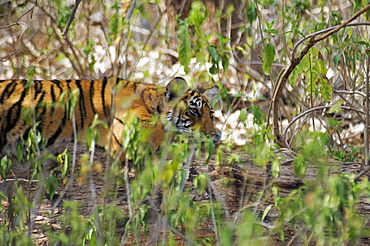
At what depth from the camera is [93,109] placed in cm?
491

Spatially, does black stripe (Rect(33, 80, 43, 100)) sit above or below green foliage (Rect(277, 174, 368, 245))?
above

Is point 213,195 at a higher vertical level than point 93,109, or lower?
lower

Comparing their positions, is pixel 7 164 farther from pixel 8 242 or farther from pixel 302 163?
pixel 302 163

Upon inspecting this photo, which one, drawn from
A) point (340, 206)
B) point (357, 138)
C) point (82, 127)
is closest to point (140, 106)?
point (82, 127)

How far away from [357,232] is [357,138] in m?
4.72

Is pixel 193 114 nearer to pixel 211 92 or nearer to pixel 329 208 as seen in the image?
pixel 211 92

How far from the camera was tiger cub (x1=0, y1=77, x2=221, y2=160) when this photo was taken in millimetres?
4752

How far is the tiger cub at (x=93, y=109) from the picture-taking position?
15.6 ft

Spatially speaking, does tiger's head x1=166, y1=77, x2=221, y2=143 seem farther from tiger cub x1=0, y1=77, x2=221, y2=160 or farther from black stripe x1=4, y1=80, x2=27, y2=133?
black stripe x1=4, y1=80, x2=27, y2=133

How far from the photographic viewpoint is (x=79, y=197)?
3.72 meters

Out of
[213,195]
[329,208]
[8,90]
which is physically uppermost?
[8,90]

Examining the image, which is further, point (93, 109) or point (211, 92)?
point (211, 92)

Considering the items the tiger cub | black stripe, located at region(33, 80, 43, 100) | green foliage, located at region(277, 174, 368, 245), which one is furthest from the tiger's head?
green foliage, located at region(277, 174, 368, 245)

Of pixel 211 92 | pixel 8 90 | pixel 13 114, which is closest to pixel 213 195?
pixel 211 92
